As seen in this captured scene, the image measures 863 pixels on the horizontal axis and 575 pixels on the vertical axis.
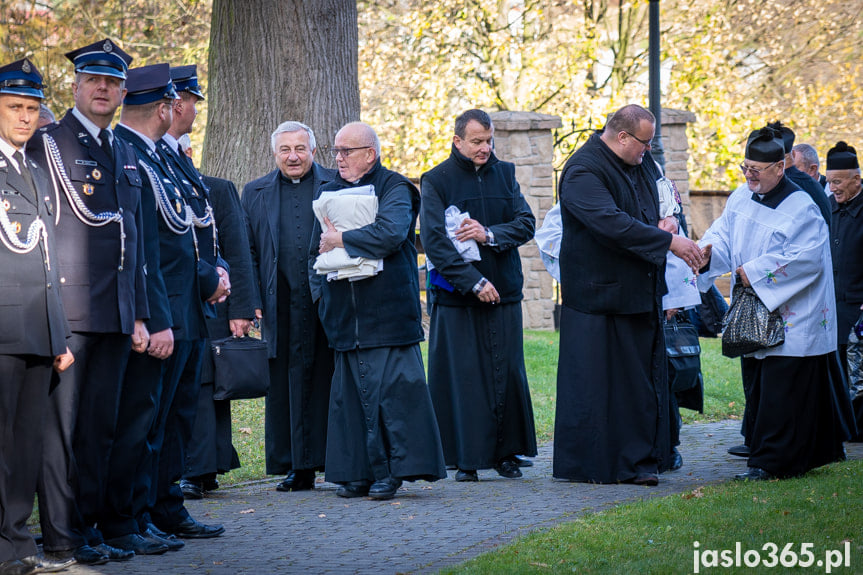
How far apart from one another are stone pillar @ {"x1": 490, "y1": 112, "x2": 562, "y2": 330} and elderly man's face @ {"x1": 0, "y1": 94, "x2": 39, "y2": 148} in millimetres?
11680

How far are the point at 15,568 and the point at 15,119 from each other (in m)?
1.91

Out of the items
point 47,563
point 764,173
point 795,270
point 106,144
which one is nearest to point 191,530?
point 47,563

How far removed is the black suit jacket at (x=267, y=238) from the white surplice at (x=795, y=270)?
2.83 meters

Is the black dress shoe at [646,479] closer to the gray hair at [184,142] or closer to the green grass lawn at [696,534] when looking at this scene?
the green grass lawn at [696,534]

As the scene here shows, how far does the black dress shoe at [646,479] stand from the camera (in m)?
7.68

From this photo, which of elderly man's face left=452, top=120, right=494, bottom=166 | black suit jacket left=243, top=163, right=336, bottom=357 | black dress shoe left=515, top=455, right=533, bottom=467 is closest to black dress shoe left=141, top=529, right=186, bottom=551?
black suit jacket left=243, top=163, right=336, bottom=357

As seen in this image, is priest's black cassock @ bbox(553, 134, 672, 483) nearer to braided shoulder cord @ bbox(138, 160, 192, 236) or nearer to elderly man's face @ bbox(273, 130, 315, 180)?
elderly man's face @ bbox(273, 130, 315, 180)

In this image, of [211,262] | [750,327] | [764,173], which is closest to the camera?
[211,262]

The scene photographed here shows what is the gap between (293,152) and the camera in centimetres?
792

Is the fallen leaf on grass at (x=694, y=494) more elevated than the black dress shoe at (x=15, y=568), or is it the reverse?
the black dress shoe at (x=15, y=568)

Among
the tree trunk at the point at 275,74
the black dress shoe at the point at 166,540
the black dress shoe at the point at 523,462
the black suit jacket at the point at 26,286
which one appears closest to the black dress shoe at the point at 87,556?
the black dress shoe at the point at 166,540

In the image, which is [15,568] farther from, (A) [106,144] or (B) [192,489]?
(B) [192,489]

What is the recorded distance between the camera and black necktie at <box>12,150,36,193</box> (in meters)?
5.18

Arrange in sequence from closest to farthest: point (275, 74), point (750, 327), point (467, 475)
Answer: point (750, 327)
point (467, 475)
point (275, 74)
